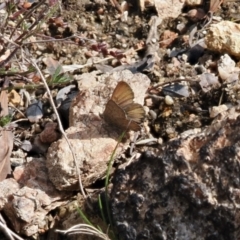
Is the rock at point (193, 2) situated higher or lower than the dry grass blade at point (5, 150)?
higher

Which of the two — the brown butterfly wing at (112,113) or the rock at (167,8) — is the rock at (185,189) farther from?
the rock at (167,8)

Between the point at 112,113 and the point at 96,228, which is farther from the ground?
the point at 112,113

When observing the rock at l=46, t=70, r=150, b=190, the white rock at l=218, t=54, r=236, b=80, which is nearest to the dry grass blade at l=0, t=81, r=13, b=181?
the rock at l=46, t=70, r=150, b=190

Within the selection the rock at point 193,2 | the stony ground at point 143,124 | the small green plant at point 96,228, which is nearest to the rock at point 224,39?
the stony ground at point 143,124

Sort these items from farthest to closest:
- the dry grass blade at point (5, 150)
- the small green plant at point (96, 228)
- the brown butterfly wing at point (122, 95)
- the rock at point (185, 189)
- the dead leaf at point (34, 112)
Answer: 1. the dead leaf at point (34, 112)
2. the dry grass blade at point (5, 150)
3. the brown butterfly wing at point (122, 95)
4. the small green plant at point (96, 228)
5. the rock at point (185, 189)

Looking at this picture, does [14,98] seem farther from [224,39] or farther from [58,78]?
[224,39]

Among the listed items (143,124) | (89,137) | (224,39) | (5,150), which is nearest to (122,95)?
(89,137)
